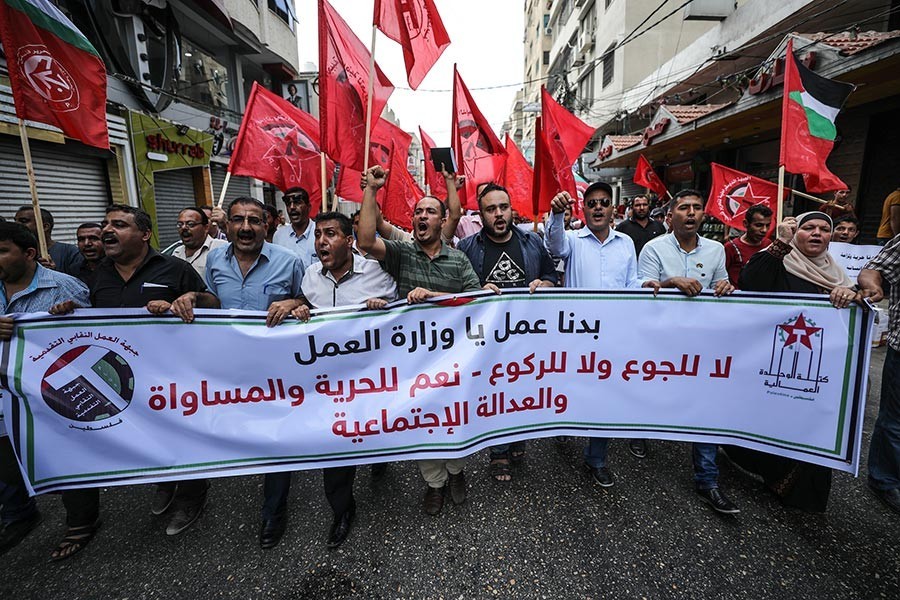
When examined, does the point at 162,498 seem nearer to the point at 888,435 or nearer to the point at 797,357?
the point at 797,357

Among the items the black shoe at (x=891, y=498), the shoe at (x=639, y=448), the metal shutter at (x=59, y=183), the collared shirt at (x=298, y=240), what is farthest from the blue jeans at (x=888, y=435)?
the metal shutter at (x=59, y=183)

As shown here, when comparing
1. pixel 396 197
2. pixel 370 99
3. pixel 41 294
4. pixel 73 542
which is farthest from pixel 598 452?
pixel 396 197

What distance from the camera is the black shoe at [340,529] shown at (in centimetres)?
→ 240

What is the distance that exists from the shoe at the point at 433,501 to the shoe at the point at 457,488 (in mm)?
65

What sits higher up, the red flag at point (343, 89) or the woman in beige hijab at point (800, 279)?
the red flag at point (343, 89)

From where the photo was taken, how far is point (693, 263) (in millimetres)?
2928

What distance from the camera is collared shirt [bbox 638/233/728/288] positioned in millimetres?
2912

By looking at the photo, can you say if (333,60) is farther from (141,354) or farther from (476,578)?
(476,578)

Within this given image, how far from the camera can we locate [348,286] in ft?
8.51

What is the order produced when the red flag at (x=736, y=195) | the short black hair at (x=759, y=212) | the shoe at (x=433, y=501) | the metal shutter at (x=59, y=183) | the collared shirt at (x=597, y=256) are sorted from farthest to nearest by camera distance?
the metal shutter at (x=59, y=183) < the red flag at (x=736, y=195) < the short black hair at (x=759, y=212) < the collared shirt at (x=597, y=256) < the shoe at (x=433, y=501)

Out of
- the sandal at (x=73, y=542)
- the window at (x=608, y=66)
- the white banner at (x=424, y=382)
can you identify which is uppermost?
the window at (x=608, y=66)

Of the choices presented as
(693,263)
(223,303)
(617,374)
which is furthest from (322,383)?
(693,263)

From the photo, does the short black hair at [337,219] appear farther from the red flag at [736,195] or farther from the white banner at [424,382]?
the red flag at [736,195]

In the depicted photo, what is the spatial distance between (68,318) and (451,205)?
248 centimetres
